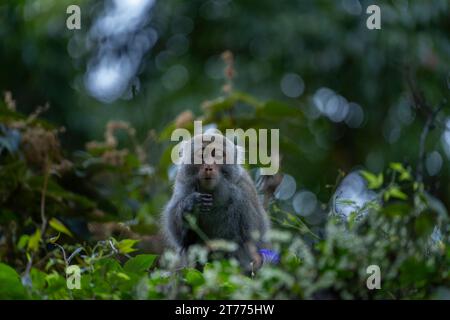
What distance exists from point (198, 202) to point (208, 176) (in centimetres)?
18

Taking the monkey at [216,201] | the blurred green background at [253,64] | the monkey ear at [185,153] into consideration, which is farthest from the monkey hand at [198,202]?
the blurred green background at [253,64]

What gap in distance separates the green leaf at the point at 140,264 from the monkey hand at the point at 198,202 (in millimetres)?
1442

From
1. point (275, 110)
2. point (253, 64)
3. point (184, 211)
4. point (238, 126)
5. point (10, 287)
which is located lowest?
point (10, 287)

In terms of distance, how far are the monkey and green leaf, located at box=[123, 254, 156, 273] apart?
1419 millimetres

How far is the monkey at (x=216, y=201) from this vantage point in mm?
5414

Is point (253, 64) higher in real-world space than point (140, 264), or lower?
higher

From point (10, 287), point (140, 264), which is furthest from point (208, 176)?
point (10, 287)

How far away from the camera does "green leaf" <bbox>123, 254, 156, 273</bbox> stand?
390 centimetres

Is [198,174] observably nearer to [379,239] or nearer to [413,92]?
[413,92]

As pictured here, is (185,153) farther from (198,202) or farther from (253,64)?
(253,64)

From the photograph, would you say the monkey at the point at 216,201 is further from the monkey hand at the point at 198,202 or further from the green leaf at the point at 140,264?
the green leaf at the point at 140,264

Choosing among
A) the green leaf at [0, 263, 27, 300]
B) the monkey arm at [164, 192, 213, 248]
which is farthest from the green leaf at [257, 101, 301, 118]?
the green leaf at [0, 263, 27, 300]

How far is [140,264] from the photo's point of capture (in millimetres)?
3910
